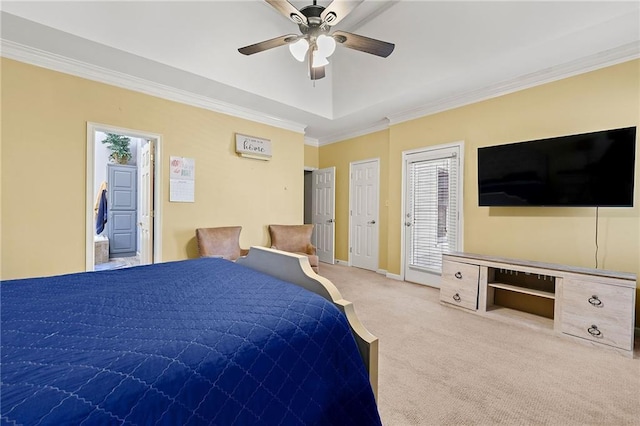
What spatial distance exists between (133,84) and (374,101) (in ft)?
10.1

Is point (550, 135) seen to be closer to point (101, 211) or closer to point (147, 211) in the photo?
point (147, 211)

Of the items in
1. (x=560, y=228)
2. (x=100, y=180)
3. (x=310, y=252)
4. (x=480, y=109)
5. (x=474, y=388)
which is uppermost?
(x=480, y=109)

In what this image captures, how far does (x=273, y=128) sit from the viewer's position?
4.60 meters

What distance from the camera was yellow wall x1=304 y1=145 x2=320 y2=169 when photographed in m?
6.05

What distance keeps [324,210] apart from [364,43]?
12.8 feet

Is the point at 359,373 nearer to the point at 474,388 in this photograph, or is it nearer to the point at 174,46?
the point at 474,388

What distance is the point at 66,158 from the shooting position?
2838mm

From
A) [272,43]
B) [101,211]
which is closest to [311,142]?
[272,43]

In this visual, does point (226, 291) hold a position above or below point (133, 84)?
below

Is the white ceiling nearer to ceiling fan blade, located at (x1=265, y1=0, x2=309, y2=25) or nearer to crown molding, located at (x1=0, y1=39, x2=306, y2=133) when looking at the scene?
crown molding, located at (x1=0, y1=39, x2=306, y2=133)

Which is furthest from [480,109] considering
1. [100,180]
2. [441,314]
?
[100,180]

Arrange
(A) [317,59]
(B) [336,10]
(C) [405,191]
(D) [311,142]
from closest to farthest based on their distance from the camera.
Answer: (B) [336,10] → (A) [317,59] → (C) [405,191] → (D) [311,142]

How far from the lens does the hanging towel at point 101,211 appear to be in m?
Answer: 5.39

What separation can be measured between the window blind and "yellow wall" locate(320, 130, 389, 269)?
0.61m
